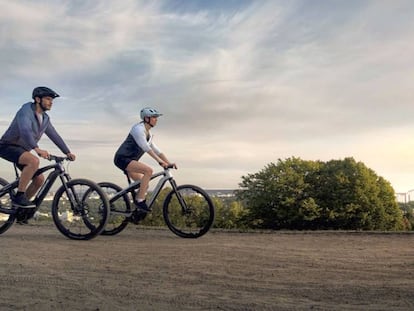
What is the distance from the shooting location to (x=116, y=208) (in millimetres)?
9758

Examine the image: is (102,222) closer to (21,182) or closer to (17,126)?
(21,182)

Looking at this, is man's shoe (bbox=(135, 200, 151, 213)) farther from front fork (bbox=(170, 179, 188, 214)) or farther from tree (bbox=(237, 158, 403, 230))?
tree (bbox=(237, 158, 403, 230))

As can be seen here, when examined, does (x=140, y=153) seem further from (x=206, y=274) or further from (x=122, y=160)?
(x=206, y=274)

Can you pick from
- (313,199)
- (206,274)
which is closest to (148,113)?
(206,274)

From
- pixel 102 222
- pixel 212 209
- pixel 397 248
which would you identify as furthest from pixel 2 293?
pixel 397 248

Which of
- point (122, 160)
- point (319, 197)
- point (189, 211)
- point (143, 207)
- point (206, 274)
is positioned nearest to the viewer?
point (206, 274)

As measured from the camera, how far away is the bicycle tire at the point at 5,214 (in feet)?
30.4

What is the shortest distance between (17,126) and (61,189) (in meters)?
1.29

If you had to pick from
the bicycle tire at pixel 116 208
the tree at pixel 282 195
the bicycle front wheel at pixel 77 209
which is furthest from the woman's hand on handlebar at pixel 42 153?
the tree at pixel 282 195

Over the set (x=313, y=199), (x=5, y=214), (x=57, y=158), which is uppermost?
(x=313, y=199)

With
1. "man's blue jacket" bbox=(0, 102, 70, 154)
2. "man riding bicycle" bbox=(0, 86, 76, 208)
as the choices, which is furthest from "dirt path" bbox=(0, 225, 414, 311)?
"man's blue jacket" bbox=(0, 102, 70, 154)

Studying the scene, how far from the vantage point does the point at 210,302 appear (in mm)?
4539

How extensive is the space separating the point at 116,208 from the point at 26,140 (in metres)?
2.16

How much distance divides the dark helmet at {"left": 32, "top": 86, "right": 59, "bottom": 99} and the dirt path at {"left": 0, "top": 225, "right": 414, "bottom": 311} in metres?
2.39
